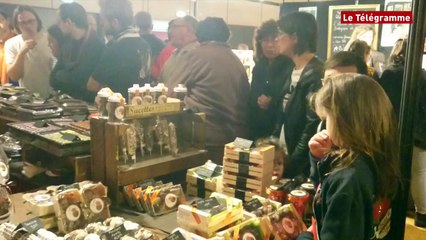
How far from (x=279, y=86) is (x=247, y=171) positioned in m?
1.09

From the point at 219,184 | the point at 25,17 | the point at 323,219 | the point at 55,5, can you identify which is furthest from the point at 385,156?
the point at 55,5

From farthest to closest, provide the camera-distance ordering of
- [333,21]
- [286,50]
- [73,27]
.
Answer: [333,21] → [73,27] → [286,50]

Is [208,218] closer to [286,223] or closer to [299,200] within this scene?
[286,223]

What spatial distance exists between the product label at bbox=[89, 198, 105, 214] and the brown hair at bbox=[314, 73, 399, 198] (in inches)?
35.3

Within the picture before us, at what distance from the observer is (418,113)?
3.28 metres

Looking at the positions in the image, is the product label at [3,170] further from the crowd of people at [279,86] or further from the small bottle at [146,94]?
the crowd of people at [279,86]

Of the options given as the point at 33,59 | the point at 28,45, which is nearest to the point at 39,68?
the point at 33,59

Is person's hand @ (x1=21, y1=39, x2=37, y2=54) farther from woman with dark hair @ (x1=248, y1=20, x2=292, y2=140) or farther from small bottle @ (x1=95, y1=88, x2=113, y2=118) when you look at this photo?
small bottle @ (x1=95, y1=88, x2=113, y2=118)

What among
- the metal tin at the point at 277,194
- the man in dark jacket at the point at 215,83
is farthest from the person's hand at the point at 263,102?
the metal tin at the point at 277,194

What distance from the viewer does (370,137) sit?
148cm

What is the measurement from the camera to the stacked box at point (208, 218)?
1603 millimetres

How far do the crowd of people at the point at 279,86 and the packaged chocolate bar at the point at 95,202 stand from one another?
0.77 m

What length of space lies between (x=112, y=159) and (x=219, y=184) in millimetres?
511

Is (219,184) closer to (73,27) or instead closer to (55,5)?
(73,27)
